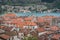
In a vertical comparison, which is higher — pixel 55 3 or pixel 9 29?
pixel 55 3

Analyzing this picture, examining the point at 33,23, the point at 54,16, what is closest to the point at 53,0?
the point at 54,16

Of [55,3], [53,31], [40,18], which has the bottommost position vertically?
[53,31]

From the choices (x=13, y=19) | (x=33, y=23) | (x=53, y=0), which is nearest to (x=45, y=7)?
(x=53, y=0)

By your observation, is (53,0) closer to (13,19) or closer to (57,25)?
(57,25)

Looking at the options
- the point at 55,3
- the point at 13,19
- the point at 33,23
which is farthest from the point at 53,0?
the point at 13,19

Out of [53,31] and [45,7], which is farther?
[45,7]

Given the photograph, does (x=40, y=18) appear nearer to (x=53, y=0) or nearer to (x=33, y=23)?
(x=33, y=23)

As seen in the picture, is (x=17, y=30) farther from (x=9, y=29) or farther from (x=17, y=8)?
(x=17, y=8)

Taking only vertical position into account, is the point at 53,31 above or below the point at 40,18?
below
